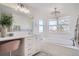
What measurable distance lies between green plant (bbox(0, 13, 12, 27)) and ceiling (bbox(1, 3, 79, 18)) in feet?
0.85

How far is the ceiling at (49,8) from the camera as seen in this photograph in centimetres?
183

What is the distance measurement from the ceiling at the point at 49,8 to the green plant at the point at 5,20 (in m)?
0.26

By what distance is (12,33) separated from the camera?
207cm

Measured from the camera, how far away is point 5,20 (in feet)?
6.38

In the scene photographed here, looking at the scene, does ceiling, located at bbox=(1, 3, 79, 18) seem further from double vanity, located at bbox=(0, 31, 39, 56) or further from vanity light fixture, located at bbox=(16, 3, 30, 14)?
double vanity, located at bbox=(0, 31, 39, 56)

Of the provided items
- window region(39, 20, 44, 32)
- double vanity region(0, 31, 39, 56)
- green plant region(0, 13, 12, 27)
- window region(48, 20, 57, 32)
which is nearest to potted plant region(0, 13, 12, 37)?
green plant region(0, 13, 12, 27)

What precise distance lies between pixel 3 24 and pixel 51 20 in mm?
1015

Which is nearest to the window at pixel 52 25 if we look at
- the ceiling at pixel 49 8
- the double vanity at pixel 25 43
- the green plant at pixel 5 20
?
the ceiling at pixel 49 8

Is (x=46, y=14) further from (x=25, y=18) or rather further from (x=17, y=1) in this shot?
(x=17, y=1)

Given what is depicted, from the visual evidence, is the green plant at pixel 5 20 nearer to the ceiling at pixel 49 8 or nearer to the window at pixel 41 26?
the ceiling at pixel 49 8

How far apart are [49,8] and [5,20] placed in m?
0.95

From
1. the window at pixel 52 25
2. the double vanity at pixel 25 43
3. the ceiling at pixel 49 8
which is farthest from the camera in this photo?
the double vanity at pixel 25 43

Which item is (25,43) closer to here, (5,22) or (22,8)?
(5,22)

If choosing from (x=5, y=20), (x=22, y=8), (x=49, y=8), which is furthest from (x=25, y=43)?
(x=49, y=8)
